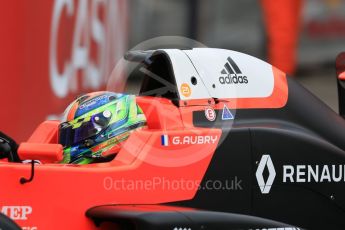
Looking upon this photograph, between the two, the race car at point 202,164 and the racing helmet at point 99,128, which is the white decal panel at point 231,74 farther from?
the racing helmet at point 99,128

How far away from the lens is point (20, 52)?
6.52 meters

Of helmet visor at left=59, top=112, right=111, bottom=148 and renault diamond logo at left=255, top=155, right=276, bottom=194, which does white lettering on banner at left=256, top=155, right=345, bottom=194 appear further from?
helmet visor at left=59, top=112, right=111, bottom=148

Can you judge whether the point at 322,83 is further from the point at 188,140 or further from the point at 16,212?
the point at 16,212

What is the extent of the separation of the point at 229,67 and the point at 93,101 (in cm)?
70

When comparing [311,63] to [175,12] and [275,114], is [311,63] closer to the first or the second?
[175,12]

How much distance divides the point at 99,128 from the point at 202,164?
1.74 feet

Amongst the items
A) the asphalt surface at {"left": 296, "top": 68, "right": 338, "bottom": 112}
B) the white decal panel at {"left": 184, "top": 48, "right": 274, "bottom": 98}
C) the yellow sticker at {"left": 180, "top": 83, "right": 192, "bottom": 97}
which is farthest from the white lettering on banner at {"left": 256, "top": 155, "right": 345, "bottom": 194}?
the asphalt surface at {"left": 296, "top": 68, "right": 338, "bottom": 112}

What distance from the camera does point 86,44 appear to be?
832 centimetres

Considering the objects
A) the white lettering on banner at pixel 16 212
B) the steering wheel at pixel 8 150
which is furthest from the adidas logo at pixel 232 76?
the white lettering on banner at pixel 16 212

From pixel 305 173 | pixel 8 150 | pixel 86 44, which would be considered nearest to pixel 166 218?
pixel 305 173

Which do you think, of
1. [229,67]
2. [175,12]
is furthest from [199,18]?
Answer: [229,67]

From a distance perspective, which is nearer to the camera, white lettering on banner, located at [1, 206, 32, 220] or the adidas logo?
white lettering on banner, located at [1, 206, 32, 220]

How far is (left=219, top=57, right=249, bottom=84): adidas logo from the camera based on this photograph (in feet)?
15.7

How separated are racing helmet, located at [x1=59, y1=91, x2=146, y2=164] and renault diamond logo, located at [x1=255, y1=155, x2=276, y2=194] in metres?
0.61
